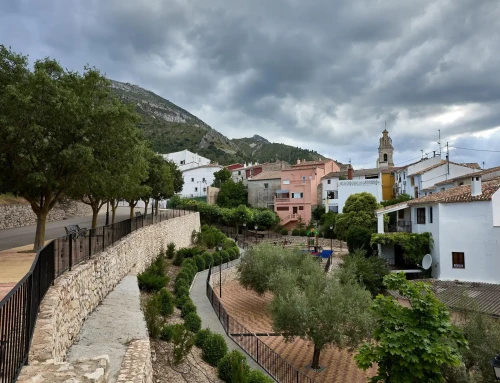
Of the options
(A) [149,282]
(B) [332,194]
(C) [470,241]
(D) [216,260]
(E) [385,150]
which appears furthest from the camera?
(E) [385,150]

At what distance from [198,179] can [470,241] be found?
52.6m

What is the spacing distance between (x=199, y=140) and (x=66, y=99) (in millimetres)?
108520

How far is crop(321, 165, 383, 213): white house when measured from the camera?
4790 centimetres

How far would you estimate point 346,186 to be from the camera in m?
48.4

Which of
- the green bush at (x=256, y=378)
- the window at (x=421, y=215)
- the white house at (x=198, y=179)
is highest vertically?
the white house at (x=198, y=179)

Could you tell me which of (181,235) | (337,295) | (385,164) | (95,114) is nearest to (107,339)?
(95,114)

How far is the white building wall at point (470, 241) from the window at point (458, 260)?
19 centimetres

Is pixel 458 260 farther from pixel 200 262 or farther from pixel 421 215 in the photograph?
pixel 200 262

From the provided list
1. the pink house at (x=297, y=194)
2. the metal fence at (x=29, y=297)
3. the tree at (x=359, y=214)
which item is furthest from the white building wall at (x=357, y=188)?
the metal fence at (x=29, y=297)

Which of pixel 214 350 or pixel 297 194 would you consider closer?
pixel 214 350

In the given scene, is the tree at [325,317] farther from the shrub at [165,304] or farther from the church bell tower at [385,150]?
the church bell tower at [385,150]

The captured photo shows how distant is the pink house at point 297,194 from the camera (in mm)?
51812

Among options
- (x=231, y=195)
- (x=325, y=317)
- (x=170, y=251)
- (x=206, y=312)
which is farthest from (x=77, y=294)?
(x=231, y=195)

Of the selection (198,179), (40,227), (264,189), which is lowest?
(40,227)
